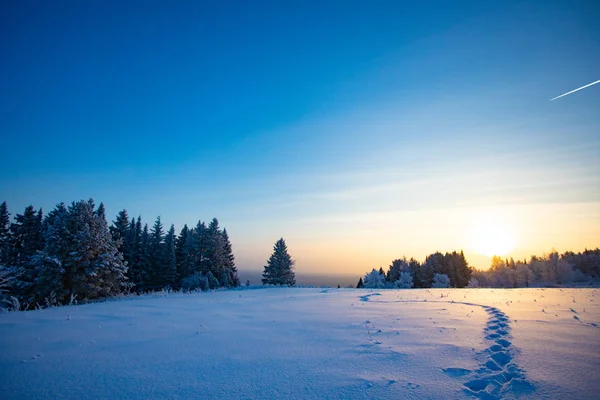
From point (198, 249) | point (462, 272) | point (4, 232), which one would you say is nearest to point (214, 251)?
point (198, 249)

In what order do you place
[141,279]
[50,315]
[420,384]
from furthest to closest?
[141,279], [50,315], [420,384]

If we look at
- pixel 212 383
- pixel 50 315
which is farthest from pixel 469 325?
pixel 50 315

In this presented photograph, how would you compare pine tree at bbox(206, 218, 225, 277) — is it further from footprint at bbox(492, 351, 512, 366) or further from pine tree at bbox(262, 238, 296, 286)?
footprint at bbox(492, 351, 512, 366)

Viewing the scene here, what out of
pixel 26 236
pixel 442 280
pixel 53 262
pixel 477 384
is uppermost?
pixel 26 236

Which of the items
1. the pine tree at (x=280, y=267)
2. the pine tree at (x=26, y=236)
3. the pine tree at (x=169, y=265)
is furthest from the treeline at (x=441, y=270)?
the pine tree at (x=26, y=236)

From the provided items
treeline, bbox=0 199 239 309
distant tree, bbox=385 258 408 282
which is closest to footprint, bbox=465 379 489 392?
treeline, bbox=0 199 239 309

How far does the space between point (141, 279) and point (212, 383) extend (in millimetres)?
47430

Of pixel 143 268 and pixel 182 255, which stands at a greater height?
pixel 182 255

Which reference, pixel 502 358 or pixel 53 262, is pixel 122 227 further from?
pixel 502 358

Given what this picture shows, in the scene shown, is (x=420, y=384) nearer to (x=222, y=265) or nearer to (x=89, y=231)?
(x=89, y=231)

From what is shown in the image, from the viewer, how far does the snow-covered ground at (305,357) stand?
3.20 metres

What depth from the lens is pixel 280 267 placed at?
49938 mm

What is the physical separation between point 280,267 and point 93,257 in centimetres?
3017

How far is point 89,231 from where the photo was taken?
24.4 m
